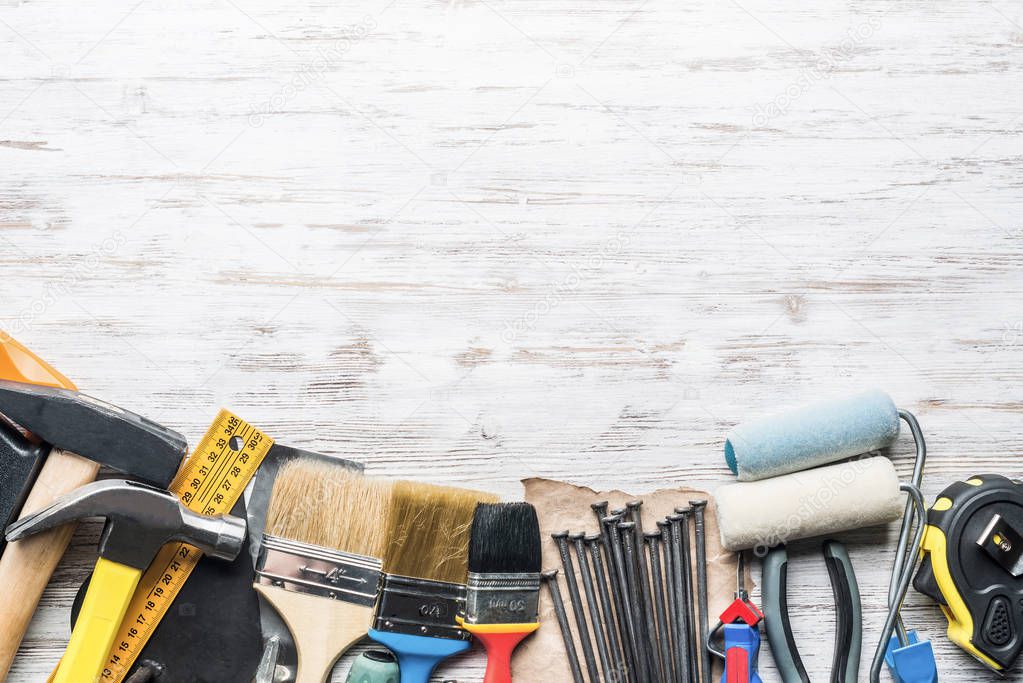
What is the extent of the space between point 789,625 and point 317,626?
2.45 ft

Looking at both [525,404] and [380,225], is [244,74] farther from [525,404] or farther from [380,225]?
[525,404]

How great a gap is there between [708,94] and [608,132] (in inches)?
7.4

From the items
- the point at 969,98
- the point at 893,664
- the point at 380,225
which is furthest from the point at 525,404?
the point at 969,98

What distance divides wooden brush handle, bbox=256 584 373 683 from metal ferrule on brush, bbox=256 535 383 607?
0.01m

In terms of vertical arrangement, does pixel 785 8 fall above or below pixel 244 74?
above

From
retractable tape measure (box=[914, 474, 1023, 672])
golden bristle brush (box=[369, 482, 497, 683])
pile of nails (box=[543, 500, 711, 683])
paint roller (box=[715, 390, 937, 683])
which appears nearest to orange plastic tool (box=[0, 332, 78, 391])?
golden bristle brush (box=[369, 482, 497, 683])

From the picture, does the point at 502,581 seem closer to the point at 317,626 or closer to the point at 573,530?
the point at 573,530

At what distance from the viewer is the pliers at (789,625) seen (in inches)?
48.7

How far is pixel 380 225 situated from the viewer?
1.30m

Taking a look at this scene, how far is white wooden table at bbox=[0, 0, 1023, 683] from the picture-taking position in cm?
130

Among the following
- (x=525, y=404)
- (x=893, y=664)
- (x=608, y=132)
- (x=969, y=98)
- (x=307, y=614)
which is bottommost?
(x=307, y=614)

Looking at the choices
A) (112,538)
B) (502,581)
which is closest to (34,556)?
(112,538)

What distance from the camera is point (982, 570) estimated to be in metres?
1.24

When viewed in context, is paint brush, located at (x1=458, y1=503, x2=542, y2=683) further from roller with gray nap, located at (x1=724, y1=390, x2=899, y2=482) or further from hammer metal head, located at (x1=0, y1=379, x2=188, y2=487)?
hammer metal head, located at (x1=0, y1=379, x2=188, y2=487)
